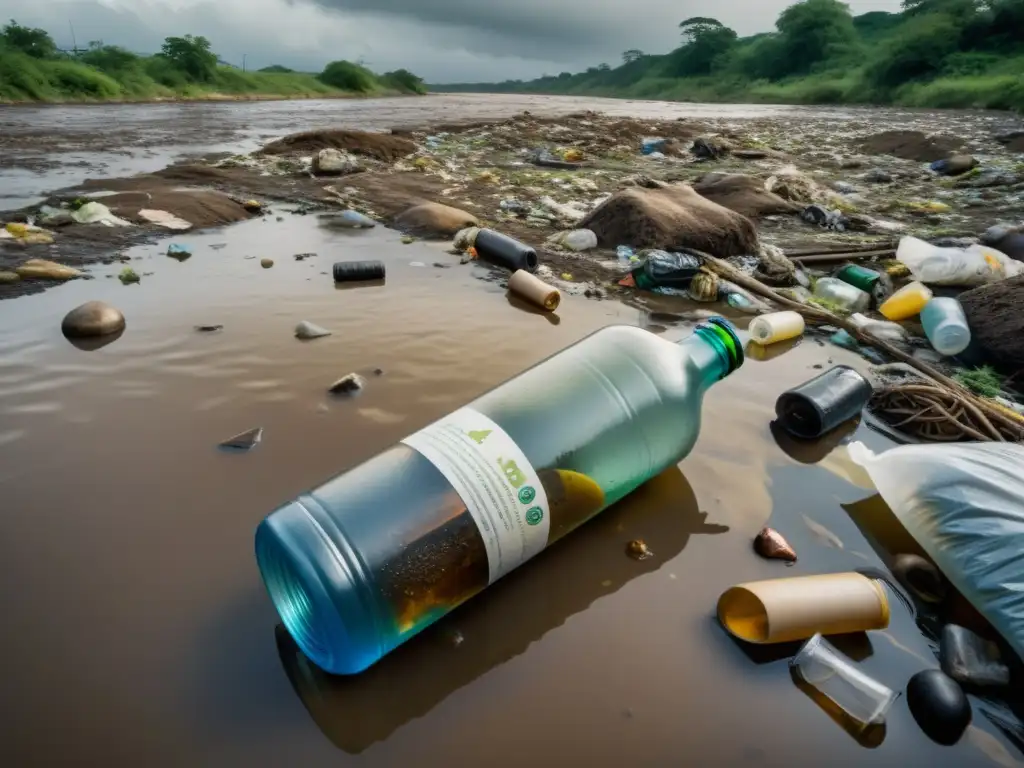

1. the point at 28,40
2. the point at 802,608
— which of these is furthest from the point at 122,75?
the point at 802,608

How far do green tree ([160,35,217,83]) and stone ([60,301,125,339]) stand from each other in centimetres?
3268

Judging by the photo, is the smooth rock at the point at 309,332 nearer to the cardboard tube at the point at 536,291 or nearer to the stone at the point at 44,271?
the cardboard tube at the point at 536,291

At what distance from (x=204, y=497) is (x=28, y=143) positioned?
1171cm

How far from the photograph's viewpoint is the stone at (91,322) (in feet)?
9.21

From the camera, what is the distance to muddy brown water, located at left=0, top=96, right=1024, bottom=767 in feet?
3.78

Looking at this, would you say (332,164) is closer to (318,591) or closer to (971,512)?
(318,591)

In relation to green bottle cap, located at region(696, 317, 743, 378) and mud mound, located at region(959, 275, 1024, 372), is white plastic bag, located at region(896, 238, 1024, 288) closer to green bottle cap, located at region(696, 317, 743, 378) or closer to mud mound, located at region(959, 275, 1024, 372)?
mud mound, located at region(959, 275, 1024, 372)

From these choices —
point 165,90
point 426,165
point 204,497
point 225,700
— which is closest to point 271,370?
point 204,497

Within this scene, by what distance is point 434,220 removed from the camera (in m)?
5.16

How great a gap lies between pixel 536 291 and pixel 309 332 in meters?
1.31

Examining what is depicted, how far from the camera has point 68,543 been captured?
1.56 meters

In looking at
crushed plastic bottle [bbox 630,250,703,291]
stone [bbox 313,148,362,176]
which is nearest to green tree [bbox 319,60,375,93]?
stone [bbox 313,148,362,176]

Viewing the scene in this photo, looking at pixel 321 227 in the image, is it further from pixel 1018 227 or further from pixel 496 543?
pixel 1018 227

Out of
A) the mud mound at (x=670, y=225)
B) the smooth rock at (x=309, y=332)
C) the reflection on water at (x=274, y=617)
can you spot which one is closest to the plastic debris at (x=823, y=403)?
the reflection on water at (x=274, y=617)
